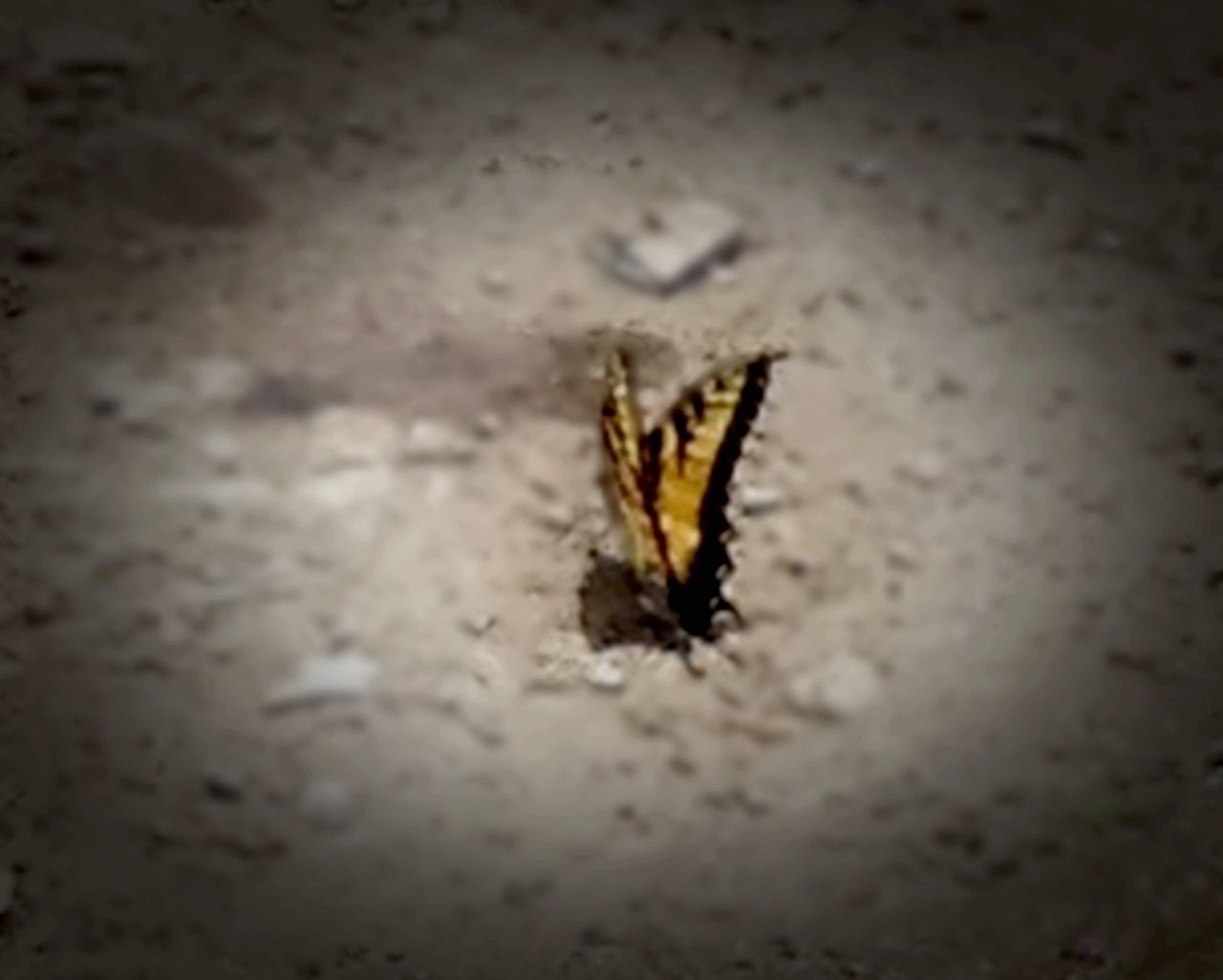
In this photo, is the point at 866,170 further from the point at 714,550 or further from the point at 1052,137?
the point at 714,550

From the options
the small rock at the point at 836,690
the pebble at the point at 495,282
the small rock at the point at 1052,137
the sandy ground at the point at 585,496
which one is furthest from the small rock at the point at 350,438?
the small rock at the point at 1052,137

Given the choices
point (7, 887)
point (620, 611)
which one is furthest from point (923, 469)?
point (7, 887)

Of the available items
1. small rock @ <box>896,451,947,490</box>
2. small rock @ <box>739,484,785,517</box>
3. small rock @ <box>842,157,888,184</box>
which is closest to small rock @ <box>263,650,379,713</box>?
small rock @ <box>739,484,785,517</box>

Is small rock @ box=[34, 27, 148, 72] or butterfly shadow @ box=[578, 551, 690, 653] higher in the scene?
small rock @ box=[34, 27, 148, 72]

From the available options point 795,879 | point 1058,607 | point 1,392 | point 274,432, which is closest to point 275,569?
point 274,432

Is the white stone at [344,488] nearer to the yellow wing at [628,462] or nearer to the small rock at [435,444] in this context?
the small rock at [435,444]

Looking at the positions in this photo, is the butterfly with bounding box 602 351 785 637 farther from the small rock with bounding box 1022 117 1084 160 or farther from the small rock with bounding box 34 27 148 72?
the small rock with bounding box 34 27 148 72
